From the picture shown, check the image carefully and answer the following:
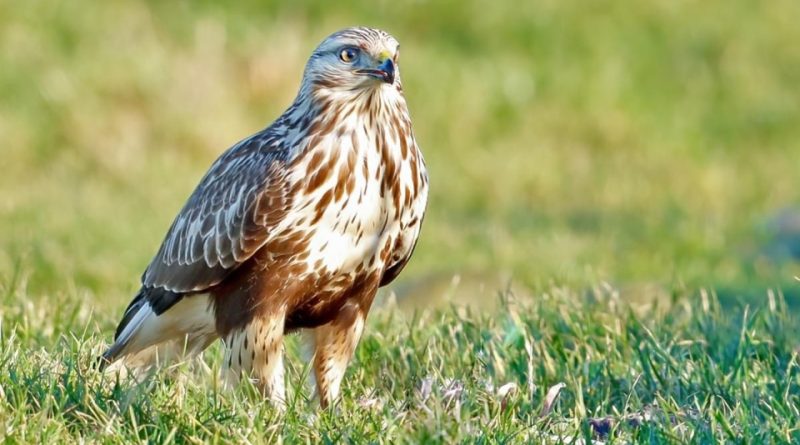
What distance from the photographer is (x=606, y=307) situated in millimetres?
5766

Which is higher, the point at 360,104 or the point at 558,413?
the point at 360,104

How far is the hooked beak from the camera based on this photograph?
15.2 ft

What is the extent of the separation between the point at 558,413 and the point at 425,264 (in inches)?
A: 195

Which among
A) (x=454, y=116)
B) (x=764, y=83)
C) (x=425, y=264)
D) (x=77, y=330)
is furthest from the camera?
(x=764, y=83)

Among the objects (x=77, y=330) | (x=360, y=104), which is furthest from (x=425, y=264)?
(x=360, y=104)

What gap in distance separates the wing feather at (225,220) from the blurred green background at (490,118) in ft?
12.6

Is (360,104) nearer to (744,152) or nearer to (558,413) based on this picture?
(558,413)

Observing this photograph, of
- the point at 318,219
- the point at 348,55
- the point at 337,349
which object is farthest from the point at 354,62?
the point at 337,349

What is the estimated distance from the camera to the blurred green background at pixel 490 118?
10.2 meters

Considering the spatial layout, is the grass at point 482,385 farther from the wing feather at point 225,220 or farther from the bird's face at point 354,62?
the bird's face at point 354,62

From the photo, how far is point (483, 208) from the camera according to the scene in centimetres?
1171

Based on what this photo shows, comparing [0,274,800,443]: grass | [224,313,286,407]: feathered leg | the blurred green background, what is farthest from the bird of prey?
the blurred green background

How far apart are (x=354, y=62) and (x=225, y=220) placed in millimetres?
683

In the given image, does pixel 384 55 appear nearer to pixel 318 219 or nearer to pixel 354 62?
pixel 354 62
